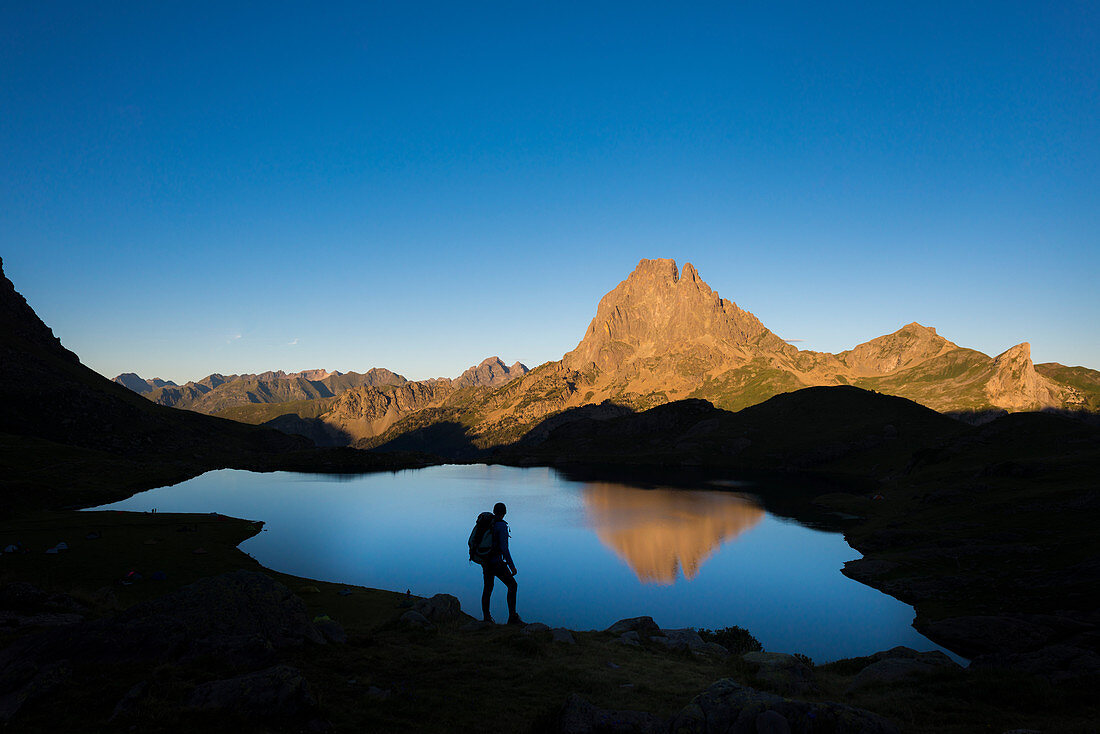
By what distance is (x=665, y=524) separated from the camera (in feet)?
329

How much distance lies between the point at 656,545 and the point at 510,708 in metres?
72.1

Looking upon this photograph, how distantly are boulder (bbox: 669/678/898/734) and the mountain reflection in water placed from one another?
51648 millimetres

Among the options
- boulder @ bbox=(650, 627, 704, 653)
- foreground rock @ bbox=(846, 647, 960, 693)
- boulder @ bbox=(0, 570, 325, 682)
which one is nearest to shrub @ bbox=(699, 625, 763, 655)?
boulder @ bbox=(650, 627, 704, 653)

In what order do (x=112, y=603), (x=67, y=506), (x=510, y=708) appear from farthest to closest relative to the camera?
(x=67, y=506) → (x=112, y=603) → (x=510, y=708)

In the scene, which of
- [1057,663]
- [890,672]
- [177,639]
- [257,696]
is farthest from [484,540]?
[1057,663]

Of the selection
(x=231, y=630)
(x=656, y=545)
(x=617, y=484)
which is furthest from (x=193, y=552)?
(x=617, y=484)

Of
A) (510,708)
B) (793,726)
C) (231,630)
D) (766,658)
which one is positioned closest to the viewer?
(793,726)

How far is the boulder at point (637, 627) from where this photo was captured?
32.3m

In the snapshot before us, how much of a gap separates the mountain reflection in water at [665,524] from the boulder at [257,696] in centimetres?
5436

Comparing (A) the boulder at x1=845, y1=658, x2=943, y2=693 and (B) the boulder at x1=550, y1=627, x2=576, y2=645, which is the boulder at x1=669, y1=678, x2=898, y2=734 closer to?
(A) the boulder at x1=845, y1=658, x2=943, y2=693

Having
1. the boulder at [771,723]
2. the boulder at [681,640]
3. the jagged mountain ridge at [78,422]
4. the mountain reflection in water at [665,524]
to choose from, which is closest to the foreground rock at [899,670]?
the boulder at [681,640]

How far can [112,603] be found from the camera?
2839cm

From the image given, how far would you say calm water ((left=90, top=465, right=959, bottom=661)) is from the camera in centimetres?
4934

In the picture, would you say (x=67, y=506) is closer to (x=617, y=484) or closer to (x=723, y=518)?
(x=723, y=518)
